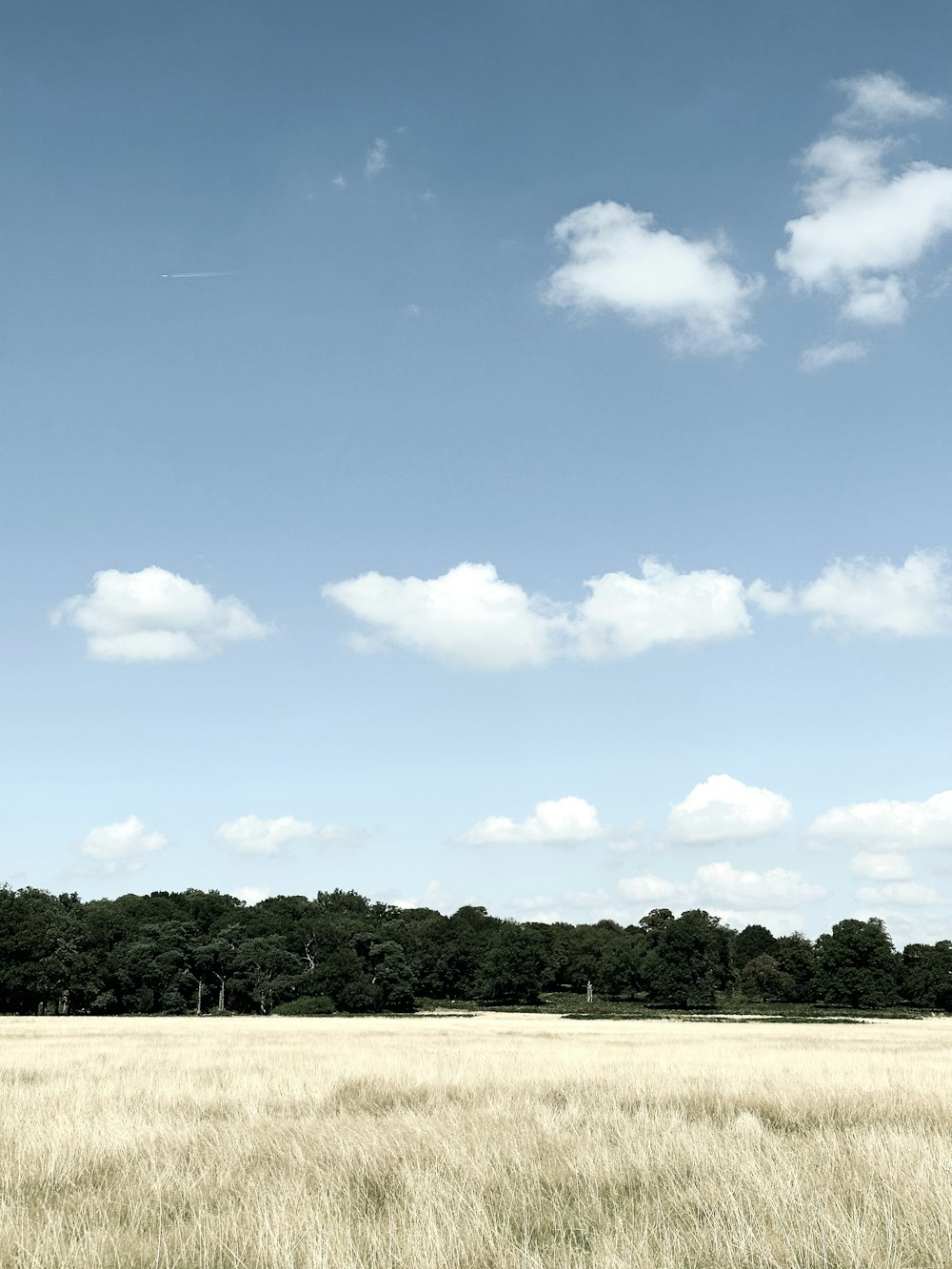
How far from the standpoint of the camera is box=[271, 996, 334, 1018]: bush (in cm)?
9769

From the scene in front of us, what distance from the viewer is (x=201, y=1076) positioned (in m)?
21.8

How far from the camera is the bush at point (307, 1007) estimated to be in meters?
97.7

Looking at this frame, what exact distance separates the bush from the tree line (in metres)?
0.20

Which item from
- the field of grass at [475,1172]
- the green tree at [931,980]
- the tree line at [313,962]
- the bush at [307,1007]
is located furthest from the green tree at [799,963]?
the field of grass at [475,1172]

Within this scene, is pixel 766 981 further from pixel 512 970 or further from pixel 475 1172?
pixel 475 1172

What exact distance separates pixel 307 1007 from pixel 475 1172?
313ft

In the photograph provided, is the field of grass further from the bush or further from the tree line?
the tree line

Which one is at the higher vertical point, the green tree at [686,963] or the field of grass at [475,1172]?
the field of grass at [475,1172]

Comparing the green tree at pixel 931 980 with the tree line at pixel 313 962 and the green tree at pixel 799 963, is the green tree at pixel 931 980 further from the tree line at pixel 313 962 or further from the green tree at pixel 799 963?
the green tree at pixel 799 963

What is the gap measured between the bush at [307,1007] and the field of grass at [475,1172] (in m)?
82.1

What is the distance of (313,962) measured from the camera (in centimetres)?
12175

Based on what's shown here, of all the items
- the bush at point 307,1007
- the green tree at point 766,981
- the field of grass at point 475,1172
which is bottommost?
the green tree at point 766,981

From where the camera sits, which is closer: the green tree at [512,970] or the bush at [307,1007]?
the bush at [307,1007]

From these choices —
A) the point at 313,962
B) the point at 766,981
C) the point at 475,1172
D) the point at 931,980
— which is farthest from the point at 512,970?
the point at 475,1172
